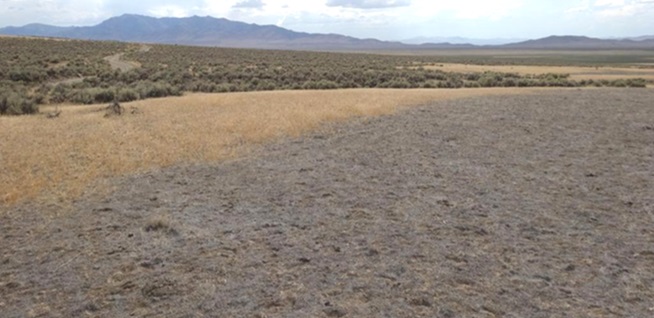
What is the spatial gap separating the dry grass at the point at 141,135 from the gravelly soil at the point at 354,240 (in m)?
0.97

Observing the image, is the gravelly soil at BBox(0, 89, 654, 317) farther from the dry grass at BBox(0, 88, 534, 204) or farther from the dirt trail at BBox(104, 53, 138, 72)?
the dirt trail at BBox(104, 53, 138, 72)

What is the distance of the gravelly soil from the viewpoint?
5145 millimetres

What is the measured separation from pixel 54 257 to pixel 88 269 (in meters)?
0.68

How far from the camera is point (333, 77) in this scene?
3991 centimetres

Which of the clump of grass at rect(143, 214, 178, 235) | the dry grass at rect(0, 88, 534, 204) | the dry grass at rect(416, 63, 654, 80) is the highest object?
the dry grass at rect(416, 63, 654, 80)

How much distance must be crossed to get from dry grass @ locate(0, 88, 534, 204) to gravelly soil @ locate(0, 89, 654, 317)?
0.97 metres

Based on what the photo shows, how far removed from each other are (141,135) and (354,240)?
8.83 m

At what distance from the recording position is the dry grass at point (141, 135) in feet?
32.0

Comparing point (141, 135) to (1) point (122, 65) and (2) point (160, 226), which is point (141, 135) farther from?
(1) point (122, 65)

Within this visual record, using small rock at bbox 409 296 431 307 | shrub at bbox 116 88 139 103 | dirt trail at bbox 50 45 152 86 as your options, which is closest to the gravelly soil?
small rock at bbox 409 296 431 307

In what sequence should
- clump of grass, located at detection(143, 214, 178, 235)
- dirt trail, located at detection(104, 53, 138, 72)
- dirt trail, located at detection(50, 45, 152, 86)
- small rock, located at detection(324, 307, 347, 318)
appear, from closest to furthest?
1. small rock, located at detection(324, 307, 347, 318)
2. clump of grass, located at detection(143, 214, 178, 235)
3. dirt trail, located at detection(50, 45, 152, 86)
4. dirt trail, located at detection(104, 53, 138, 72)

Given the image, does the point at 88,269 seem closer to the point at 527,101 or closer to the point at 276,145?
the point at 276,145

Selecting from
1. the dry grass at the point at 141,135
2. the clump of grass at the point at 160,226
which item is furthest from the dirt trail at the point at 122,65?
the clump of grass at the point at 160,226

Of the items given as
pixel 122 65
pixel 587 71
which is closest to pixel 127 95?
pixel 122 65
